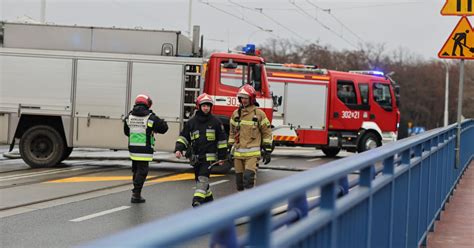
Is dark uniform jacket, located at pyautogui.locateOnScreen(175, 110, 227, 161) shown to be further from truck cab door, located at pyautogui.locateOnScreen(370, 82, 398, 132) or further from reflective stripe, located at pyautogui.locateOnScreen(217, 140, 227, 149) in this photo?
truck cab door, located at pyautogui.locateOnScreen(370, 82, 398, 132)

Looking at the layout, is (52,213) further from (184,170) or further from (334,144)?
(334,144)

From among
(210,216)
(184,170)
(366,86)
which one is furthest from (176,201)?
(366,86)

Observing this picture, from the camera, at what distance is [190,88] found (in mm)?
15258

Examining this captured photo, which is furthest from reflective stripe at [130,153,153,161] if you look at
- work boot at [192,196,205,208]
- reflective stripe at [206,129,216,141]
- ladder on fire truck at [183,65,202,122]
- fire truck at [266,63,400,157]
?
fire truck at [266,63,400,157]

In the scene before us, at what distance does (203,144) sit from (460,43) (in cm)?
451

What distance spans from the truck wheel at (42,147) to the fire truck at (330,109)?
8.16m

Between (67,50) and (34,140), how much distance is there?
2.26 meters

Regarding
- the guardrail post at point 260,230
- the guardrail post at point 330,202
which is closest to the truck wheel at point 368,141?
the guardrail post at point 330,202

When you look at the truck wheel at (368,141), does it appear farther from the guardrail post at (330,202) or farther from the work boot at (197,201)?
the guardrail post at (330,202)

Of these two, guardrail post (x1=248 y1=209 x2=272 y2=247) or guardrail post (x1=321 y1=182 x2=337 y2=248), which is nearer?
guardrail post (x1=248 y1=209 x2=272 y2=247)

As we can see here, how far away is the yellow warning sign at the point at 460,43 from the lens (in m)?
10.2

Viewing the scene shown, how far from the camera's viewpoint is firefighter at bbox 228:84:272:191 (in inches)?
356

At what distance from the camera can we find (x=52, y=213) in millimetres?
8914

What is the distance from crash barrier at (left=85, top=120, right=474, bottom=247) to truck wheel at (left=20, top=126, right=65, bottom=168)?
410 inches
